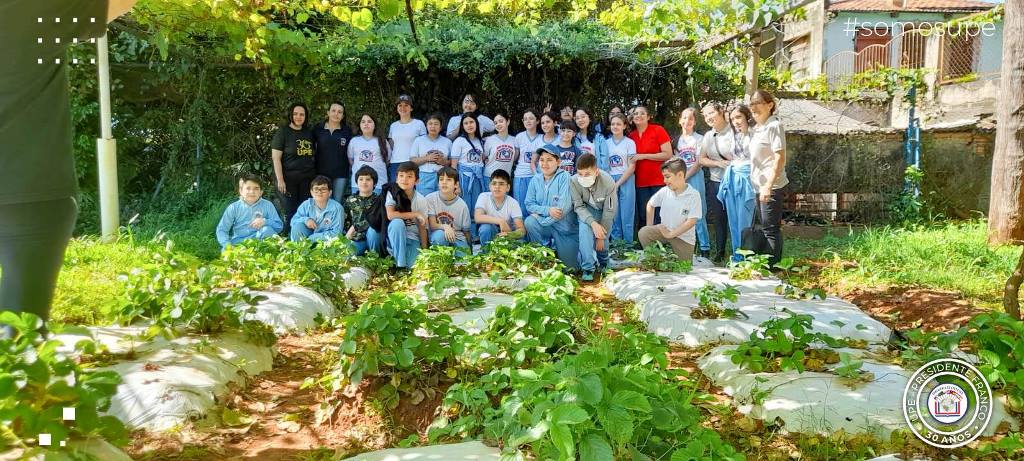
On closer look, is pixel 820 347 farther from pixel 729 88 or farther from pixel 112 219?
pixel 729 88

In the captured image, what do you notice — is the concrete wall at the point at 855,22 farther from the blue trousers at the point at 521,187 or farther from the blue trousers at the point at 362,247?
the blue trousers at the point at 362,247

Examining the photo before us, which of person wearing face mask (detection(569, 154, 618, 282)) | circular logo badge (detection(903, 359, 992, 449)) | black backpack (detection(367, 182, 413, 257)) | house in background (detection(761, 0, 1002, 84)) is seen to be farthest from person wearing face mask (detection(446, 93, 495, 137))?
house in background (detection(761, 0, 1002, 84))

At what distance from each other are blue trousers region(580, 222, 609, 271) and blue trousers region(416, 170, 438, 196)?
1.78 metres

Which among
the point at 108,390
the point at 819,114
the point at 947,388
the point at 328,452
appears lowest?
the point at 328,452

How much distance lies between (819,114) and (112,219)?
9195 mm

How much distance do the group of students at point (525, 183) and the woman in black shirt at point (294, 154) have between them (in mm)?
12

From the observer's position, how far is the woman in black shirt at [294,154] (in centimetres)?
754

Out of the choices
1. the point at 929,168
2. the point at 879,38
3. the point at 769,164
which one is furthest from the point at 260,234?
the point at 879,38

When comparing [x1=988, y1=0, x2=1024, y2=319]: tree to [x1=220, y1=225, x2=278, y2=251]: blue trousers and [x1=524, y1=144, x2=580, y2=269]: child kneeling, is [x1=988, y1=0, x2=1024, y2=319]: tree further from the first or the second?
[x1=220, y1=225, x2=278, y2=251]: blue trousers

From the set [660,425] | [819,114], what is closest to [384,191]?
[660,425]

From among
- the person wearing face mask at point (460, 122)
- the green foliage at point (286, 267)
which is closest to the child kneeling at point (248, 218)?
the green foliage at point (286, 267)

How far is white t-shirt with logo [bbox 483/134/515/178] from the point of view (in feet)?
25.4

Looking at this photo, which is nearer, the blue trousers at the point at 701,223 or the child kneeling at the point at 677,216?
the child kneeling at the point at 677,216

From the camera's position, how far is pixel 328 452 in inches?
102
